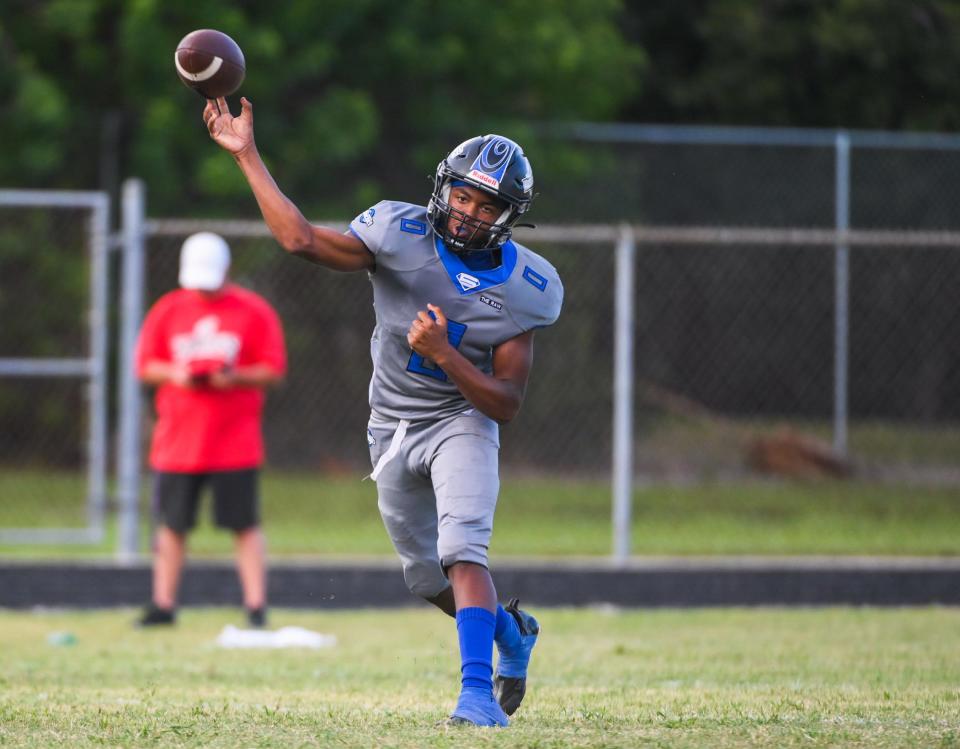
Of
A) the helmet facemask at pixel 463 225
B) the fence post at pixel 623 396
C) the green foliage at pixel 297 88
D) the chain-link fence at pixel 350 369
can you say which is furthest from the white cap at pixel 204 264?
the green foliage at pixel 297 88

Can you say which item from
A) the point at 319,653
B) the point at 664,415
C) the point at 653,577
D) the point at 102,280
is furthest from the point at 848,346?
the point at 319,653

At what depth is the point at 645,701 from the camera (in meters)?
6.21

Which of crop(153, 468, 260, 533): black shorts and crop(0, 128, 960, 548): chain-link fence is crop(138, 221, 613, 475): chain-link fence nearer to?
crop(0, 128, 960, 548): chain-link fence

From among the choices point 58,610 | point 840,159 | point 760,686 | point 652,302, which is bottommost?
point 58,610

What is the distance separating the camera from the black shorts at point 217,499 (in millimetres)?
9477

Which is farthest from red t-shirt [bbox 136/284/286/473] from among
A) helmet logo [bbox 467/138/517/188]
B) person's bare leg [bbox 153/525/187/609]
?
helmet logo [bbox 467/138/517/188]

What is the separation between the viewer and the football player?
18.4 ft

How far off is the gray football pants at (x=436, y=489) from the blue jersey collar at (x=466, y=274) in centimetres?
45

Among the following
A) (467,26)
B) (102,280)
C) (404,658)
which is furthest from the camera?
(467,26)

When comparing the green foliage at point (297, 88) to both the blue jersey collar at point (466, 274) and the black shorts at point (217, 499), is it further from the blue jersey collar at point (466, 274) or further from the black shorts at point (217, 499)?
the blue jersey collar at point (466, 274)

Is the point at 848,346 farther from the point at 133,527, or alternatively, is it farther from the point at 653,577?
the point at 133,527

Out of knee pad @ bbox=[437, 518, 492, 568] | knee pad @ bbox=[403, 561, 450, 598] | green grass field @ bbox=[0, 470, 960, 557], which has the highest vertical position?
knee pad @ bbox=[437, 518, 492, 568]

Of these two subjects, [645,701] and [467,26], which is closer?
[645,701]

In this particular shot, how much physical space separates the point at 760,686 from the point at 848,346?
8.57 meters
